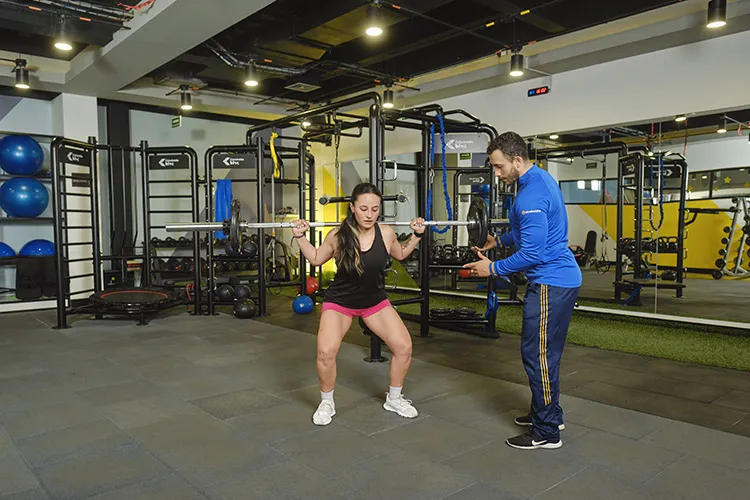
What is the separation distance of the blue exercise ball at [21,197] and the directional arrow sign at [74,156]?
0.93 m

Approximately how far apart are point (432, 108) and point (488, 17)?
93 cm

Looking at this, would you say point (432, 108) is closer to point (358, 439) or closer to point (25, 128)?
point (358, 439)

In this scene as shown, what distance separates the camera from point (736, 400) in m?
2.99

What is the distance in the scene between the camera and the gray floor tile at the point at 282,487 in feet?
6.39

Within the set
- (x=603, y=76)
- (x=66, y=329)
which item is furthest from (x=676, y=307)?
(x=66, y=329)

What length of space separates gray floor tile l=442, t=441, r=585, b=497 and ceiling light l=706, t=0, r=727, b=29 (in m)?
3.31

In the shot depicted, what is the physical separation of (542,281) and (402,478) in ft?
3.18

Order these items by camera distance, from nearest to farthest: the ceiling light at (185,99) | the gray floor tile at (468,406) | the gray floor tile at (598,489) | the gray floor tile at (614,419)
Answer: the gray floor tile at (598,489) → the gray floor tile at (614,419) → the gray floor tile at (468,406) → the ceiling light at (185,99)

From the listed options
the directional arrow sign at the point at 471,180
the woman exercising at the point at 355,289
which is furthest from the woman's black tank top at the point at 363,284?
the directional arrow sign at the point at 471,180

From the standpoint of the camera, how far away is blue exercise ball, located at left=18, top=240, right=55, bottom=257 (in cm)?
628

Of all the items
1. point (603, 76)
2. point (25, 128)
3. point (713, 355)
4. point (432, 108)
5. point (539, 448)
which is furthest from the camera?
point (25, 128)

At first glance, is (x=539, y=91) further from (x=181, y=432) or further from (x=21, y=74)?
(x=21, y=74)

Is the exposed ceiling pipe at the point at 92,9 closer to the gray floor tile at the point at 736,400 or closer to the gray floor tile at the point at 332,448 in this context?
the gray floor tile at the point at 332,448

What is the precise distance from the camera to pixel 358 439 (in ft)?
8.14
